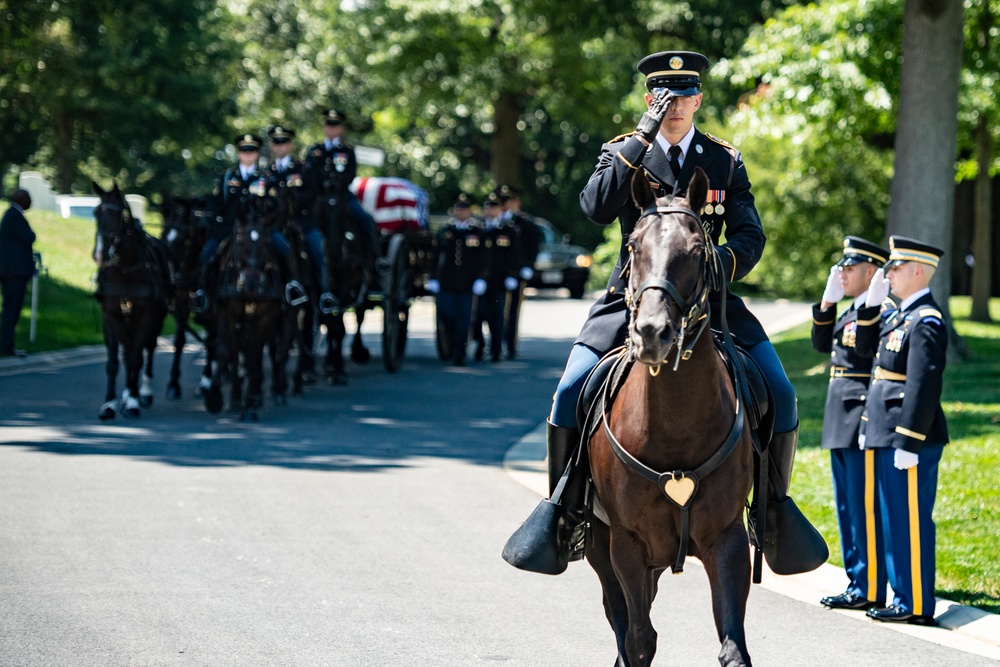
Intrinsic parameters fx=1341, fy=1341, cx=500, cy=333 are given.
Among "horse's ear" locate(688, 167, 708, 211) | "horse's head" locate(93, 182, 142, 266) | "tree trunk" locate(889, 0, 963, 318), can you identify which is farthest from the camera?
"tree trunk" locate(889, 0, 963, 318)

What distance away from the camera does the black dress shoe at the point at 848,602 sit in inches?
287

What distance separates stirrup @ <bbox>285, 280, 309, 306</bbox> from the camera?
1462cm

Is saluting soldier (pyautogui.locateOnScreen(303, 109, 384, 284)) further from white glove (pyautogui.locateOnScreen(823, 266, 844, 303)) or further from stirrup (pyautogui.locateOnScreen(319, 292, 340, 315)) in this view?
white glove (pyautogui.locateOnScreen(823, 266, 844, 303))

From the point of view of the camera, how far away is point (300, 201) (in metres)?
16.3

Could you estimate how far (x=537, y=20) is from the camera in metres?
26.7

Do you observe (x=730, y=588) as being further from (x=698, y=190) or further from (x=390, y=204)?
(x=390, y=204)

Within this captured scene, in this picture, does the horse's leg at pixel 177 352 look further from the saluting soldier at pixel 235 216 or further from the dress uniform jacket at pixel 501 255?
the dress uniform jacket at pixel 501 255

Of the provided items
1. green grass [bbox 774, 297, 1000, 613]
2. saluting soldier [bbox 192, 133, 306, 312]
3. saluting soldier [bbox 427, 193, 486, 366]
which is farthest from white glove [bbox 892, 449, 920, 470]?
saluting soldier [bbox 427, 193, 486, 366]

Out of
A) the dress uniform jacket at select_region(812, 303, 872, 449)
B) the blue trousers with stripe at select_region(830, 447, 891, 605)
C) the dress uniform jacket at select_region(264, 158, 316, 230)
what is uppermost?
the dress uniform jacket at select_region(264, 158, 316, 230)

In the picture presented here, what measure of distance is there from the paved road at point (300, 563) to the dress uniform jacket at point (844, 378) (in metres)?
0.98

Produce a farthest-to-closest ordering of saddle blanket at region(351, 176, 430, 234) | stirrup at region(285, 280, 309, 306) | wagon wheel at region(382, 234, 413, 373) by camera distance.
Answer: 1. saddle blanket at region(351, 176, 430, 234)
2. wagon wheel at region(382, 234, 413, 373)
3. stirrup at region(285, 280, 309, 306)

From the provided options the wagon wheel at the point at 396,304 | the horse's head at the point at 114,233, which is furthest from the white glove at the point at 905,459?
the wagon wheel at the point at 396,304

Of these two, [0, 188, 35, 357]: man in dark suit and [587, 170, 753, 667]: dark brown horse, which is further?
[0, 188, 35, 357]: man in dark suit

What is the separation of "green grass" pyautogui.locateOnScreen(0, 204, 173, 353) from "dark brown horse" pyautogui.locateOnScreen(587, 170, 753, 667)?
1178 centimetres
